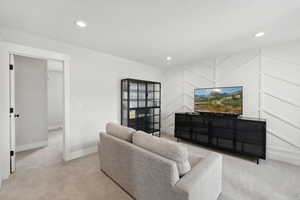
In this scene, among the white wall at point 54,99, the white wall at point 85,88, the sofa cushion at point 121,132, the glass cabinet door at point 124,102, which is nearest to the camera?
the sofa cushion at point 121,132

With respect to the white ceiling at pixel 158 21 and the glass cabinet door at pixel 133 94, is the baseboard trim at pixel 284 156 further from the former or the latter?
the glass cabinet door at pixel 133 94

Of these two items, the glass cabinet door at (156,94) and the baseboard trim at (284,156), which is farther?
the glass cabinet door at (156,94)

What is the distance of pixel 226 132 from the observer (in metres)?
3.02

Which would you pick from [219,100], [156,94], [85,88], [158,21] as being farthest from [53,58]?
[219,100]

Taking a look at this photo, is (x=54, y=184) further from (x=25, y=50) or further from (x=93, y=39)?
(x=93, y=39)

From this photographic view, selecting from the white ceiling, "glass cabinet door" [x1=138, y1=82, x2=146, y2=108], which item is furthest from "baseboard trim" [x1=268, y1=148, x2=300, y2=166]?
"glass cabinet door" [x1=138, y1=82, x2=146, y2=108]

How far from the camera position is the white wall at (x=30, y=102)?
3.20 meters

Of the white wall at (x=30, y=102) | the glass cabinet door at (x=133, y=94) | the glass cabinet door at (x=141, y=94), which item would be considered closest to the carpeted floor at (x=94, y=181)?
the white wall at (x=30, y=102)

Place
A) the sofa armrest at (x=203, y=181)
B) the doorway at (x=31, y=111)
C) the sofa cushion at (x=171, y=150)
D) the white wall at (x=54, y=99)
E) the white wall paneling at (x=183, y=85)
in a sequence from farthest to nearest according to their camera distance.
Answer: the white wall at (x=54, y=99) → the white wall paneling at (x=183, y=85) → the doorway at (x=31, y=111) → the sofa cushion at (x=171, y=150) → the sofa armrest at (x=203, y=181)

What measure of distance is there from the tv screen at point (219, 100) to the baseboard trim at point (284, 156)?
101cm

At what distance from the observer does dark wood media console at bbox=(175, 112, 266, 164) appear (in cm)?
266

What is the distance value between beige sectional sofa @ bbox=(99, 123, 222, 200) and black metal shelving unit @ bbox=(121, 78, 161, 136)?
1.64 metres

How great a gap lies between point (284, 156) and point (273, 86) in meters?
1.45

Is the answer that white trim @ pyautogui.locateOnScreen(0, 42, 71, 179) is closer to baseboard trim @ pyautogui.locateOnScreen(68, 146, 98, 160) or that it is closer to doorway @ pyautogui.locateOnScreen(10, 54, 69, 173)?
baseboard trim @ pyautogui.locateOnScreen(68, 146, 98, 160)
